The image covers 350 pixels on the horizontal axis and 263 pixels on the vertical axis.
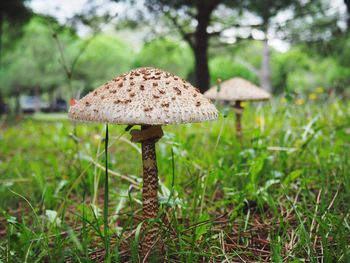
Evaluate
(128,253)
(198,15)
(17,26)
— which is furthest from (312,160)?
(17,26)

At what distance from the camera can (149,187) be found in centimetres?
183

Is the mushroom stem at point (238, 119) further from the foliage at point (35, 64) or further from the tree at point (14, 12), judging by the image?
the foliage at point (35, 64)

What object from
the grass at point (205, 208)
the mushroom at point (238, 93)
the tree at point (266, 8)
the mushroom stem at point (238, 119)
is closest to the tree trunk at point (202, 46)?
the tree at point (266, 8)

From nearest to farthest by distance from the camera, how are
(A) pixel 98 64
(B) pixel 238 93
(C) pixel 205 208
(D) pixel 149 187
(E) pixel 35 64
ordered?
(D) pixel 149 187
(C) pixel 205 208
(B) pixel 238 93
(E) pixel 35 64
(A) pixel 98 64

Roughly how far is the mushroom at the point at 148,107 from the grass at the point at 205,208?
129 mm

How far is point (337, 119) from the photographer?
179 inches

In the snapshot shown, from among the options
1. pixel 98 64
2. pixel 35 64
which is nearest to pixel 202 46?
pixel 35 64

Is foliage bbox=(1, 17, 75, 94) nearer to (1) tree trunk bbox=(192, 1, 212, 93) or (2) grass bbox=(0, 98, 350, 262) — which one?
(1) tree trunk bbox=(192, 1, 212, 93)

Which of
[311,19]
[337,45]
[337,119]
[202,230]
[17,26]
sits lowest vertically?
[202,230]

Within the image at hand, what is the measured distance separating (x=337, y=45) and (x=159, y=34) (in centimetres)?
437

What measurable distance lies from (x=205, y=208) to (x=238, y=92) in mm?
1687

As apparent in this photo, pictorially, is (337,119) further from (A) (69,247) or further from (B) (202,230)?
(A) (69,247)

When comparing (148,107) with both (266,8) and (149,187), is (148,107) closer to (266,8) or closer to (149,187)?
(149,187)

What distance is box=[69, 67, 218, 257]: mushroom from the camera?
1.48 meters
